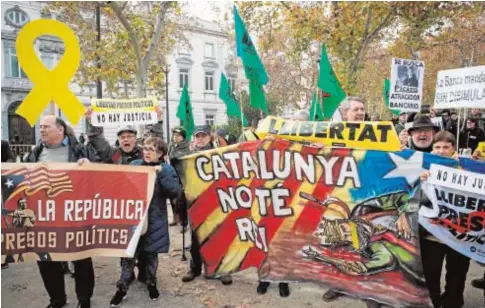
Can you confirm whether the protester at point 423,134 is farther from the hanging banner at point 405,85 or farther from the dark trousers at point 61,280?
the dark trousers at point 61,280

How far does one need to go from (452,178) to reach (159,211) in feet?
9.47

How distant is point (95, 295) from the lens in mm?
4391

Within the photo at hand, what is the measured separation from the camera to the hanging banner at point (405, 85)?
711 centimetres

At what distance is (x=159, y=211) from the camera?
13.7 ft

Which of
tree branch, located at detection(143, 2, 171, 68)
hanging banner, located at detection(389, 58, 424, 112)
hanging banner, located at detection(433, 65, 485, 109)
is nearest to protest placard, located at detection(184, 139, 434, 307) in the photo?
hanging banner, located at detection(433, 65, 485, 109)

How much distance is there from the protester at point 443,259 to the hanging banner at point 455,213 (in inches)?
4.6

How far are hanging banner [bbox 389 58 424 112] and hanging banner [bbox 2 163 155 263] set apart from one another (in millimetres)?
5051

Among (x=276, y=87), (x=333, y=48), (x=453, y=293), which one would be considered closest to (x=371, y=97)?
(x=276, y=87)

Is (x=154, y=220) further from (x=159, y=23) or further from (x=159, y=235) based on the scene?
(x=159, y=23)

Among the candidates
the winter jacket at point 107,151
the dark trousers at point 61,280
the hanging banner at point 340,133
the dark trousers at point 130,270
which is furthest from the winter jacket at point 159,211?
the hanging banner at point 340,133

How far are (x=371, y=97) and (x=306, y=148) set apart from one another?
1193 inches

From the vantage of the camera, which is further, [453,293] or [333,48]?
[333,48]

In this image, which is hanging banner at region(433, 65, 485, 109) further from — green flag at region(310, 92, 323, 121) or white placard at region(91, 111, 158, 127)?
white placard at region(91, 111, 158, 127)

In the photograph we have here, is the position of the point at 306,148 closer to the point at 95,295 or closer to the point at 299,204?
the point at 299,204
